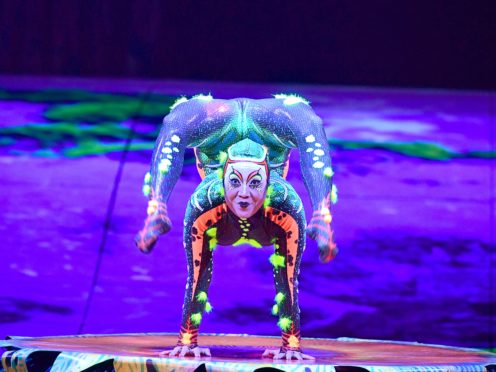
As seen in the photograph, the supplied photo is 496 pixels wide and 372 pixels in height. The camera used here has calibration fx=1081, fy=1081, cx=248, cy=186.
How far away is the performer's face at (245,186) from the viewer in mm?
3369

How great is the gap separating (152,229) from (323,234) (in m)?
0.51

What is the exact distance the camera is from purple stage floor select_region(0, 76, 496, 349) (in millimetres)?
5695

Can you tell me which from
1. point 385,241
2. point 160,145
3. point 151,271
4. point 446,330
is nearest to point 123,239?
point 151,271

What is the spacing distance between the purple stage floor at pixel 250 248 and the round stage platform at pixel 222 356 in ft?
4.58

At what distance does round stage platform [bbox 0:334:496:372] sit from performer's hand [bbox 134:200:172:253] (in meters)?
0.33

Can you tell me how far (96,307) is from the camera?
5711mm

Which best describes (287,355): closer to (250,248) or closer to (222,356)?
(222,356)

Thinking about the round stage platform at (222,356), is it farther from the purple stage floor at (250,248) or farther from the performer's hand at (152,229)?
Result: the purple stage floor at (250,248)

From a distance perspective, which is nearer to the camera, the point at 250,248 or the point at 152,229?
the point at 152,229

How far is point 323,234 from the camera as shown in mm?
3262

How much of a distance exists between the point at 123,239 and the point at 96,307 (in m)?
0.62

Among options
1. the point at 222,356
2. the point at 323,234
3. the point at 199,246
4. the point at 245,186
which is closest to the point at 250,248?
the point at 199,246

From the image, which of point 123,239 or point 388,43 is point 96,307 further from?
point 388,43

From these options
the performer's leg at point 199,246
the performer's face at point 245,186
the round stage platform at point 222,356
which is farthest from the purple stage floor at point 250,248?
the performer's face at point 245,186
